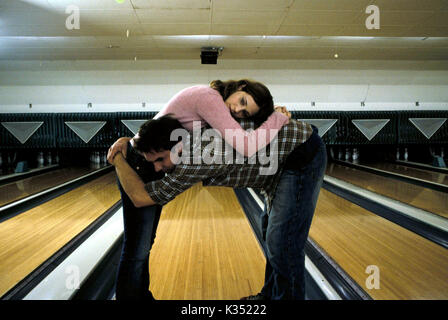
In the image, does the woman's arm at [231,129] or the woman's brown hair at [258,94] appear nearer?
the woman's arm at [231,129]

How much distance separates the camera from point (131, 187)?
108 cm

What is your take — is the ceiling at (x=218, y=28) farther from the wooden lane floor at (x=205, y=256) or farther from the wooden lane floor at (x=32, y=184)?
the wooden lane floor at (x=205, y=256)

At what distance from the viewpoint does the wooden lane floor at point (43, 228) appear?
168cm

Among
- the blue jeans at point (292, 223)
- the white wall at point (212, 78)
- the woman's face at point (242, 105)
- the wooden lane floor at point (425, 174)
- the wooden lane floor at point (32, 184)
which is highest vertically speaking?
the white wall at point (212, 78)

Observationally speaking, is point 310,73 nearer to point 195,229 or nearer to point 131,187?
point 195,229

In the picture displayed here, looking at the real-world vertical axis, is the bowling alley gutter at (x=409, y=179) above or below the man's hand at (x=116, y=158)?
below

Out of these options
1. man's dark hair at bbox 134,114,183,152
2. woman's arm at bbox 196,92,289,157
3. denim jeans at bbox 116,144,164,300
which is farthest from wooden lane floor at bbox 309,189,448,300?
man's dark hair at bbox 134,114,183,152

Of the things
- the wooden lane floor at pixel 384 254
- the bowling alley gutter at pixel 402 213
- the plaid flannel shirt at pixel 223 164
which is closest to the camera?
the plaid flannel shirt at pixel 223 164

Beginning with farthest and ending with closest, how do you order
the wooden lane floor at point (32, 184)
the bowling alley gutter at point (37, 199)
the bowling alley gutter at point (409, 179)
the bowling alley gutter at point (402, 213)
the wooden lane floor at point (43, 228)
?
1. the bowling alley gutter at point (409, 179)
2. the wooden lane floor at point (32, 184)
3. the bowling alley gutter at point (37, 199)
4. the bowling alley gutter at point (402, 213)
5. the wooden lane floor at point (43, 228)

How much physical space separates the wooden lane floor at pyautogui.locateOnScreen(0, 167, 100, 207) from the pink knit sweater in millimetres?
2908

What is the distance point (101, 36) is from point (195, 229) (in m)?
Answer: 4.58

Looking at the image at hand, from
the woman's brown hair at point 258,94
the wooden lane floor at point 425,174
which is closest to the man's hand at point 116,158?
the woman's brown hair at point 258,94

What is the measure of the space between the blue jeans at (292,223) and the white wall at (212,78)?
6284 mm

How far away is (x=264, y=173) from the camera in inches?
42.4
